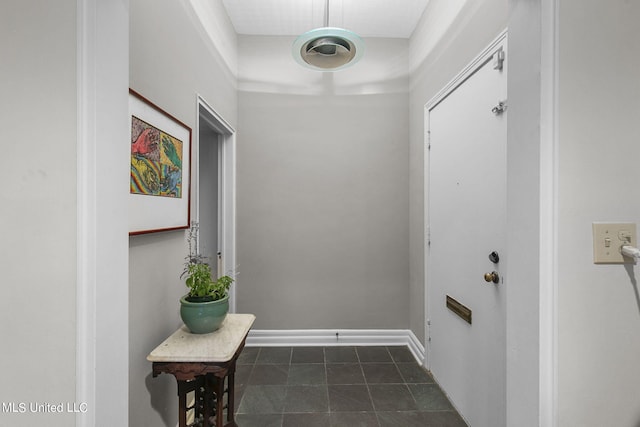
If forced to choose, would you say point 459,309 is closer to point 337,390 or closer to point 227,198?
point 337,390

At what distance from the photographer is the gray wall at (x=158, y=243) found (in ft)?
4.03

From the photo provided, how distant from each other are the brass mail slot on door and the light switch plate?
3.33ft

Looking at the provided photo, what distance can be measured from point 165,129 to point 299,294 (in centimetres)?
194

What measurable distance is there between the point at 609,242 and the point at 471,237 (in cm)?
91

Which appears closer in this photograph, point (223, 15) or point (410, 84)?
point (223, 15)

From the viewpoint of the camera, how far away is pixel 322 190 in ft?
9.25

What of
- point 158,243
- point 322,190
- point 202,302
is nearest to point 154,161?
point 158,243

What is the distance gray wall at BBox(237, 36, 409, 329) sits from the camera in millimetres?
2797

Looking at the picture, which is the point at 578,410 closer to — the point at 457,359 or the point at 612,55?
the point at 612,55

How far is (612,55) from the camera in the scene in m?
0.80

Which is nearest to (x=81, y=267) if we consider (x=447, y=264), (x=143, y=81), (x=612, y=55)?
(x=143, y=81)

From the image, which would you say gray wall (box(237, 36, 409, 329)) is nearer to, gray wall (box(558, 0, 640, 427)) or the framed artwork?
the framed artwork

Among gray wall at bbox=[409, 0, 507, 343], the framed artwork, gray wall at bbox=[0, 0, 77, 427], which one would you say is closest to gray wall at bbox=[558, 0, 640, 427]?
gray wall at bbox=[409, 0, 507, 343]

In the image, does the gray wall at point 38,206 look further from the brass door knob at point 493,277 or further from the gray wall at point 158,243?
the brass door knob at point 493,277
